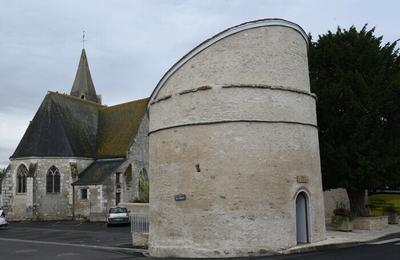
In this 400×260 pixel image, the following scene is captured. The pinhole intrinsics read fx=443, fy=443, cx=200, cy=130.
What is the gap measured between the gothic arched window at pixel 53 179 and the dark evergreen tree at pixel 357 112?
25368mm

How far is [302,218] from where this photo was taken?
15.5 metres

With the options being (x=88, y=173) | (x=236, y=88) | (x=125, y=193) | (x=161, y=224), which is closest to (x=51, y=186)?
(x=88, y=173)

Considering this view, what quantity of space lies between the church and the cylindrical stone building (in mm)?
20899

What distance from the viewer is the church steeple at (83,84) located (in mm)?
53719

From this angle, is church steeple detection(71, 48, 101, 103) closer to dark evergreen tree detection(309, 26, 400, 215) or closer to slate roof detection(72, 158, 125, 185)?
slate roof detection(72, 158, 125, 185)

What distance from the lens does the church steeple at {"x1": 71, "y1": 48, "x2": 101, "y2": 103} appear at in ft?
176

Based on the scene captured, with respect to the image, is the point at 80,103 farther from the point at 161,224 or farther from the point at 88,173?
the point at 161,224

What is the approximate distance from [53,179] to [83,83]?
18393mm

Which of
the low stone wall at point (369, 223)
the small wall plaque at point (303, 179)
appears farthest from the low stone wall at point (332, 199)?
the small wall plaque at point (303, 179)

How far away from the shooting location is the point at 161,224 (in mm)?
15500

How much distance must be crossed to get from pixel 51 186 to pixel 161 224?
26157mm

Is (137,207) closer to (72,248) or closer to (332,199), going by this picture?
(72,248)

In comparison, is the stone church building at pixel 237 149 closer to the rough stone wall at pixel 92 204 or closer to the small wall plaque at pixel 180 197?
the small wall plaque at pixel 180 197

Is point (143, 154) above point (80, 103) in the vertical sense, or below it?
below
